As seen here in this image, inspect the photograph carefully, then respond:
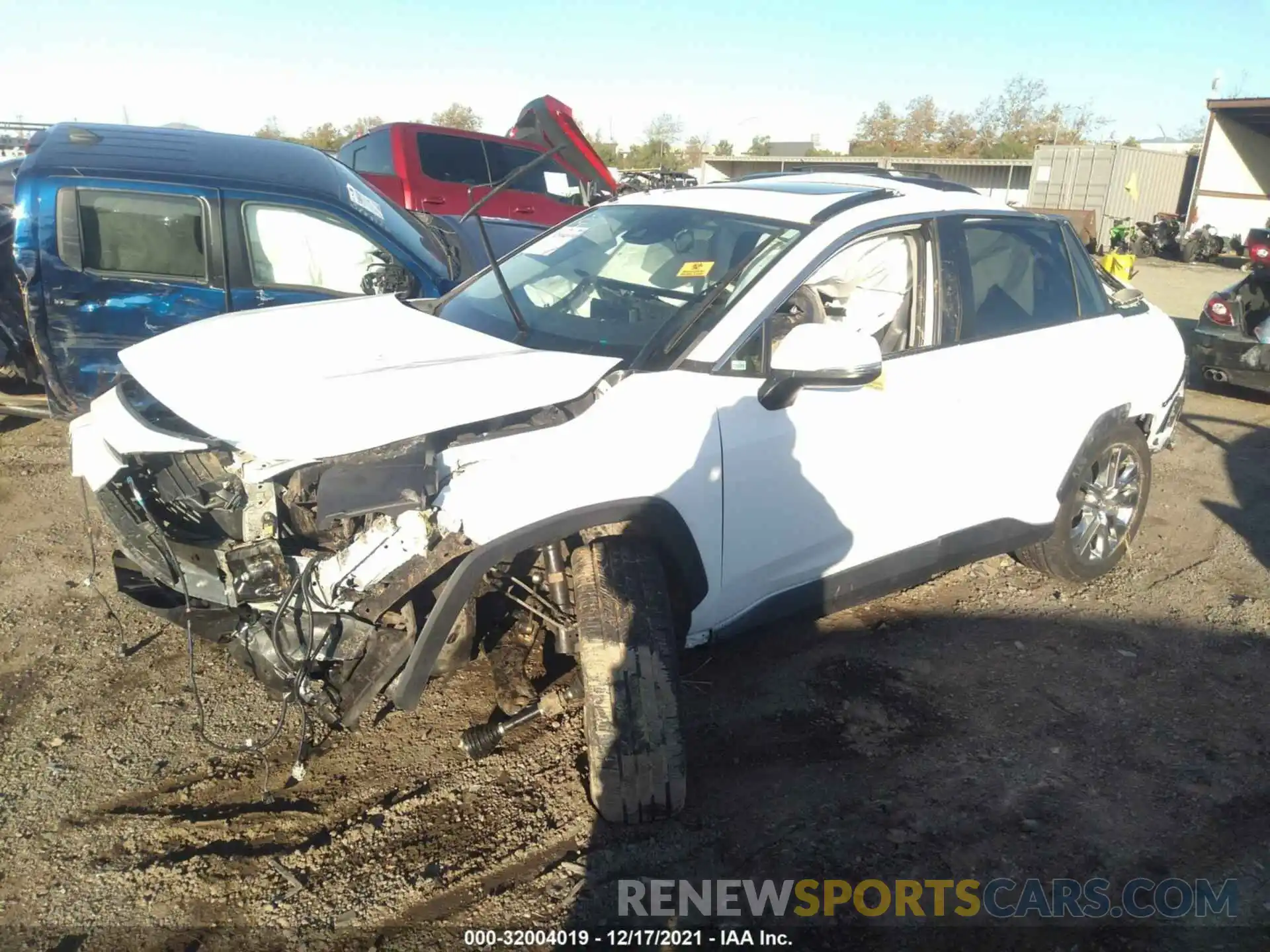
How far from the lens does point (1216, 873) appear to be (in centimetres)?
264

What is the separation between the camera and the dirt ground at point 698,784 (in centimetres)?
246

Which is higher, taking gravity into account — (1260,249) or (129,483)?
(1260,249)

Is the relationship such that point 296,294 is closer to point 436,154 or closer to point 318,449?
point 318,449

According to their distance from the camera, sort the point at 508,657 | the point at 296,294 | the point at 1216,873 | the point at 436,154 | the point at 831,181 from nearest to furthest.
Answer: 1. the point at 1216,873
2. the point at 508,657
3. the point at 831,181
4. the point at 296,294
5. the point at 436,154

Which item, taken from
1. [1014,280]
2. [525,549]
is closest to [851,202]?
[1014,280]

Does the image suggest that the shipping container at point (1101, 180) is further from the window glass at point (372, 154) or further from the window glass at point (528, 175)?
the window glass at point (372, 154)

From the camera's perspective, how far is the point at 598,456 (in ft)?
8.68

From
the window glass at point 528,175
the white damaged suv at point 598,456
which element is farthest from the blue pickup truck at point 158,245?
the window glass at point 528,175

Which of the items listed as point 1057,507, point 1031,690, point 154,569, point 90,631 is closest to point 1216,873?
point 1031,690

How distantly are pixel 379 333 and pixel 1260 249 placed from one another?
800cm

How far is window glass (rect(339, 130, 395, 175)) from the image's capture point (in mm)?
8859

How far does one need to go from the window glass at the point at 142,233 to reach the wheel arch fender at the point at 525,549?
132 inches

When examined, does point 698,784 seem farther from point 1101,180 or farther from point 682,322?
point 1101,180

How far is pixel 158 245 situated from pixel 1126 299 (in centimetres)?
509
